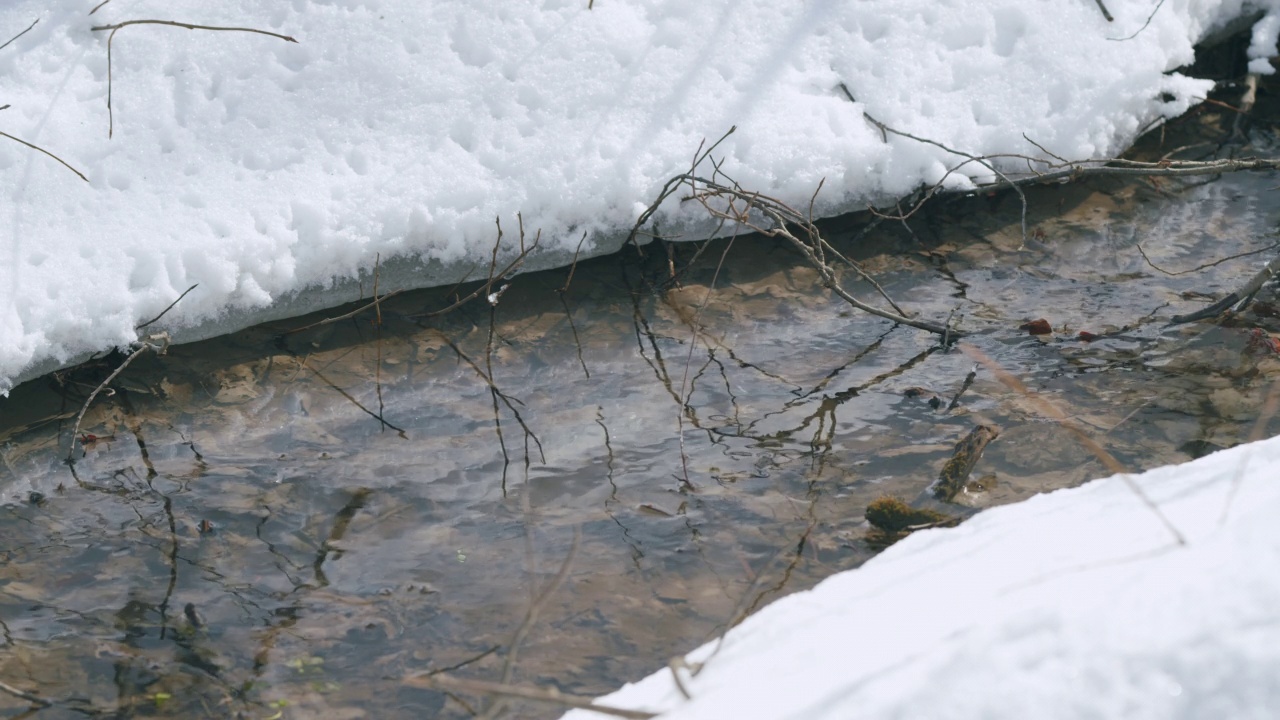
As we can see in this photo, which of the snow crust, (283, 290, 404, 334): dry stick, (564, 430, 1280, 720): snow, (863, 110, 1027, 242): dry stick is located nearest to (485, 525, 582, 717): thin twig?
(564, 430, 1280, 720): snow

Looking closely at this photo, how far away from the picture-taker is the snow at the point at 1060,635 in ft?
5.29

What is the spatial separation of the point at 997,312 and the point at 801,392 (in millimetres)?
1036

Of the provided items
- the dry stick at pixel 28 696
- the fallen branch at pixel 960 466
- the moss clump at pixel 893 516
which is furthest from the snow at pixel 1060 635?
the dry stick at pixel 28 696

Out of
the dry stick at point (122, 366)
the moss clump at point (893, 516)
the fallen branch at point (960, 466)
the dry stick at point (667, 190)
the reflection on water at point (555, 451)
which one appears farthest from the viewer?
the dry stick at point (667, 190)

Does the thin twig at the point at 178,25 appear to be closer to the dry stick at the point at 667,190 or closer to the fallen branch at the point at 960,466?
the dry stick at the point at 667,190

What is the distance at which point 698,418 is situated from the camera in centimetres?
380

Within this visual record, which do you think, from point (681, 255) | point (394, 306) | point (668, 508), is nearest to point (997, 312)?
point (681, 255)

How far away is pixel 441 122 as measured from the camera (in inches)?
180

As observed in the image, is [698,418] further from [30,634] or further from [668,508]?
[30,634]

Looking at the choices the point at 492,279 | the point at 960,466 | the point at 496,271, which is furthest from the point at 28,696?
the point at 960,466

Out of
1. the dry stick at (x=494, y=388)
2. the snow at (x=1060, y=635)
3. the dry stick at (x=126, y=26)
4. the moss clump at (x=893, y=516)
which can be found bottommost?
the moss clump at (x=893, y=516)

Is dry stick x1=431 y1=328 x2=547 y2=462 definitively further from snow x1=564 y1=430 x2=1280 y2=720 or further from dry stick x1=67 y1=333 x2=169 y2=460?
snow x1=564 y1=430 x2=1280 y2=720

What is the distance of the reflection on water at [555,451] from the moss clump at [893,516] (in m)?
0.06

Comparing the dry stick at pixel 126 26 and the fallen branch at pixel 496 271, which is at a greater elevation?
the dry stick at pixel 126 26
